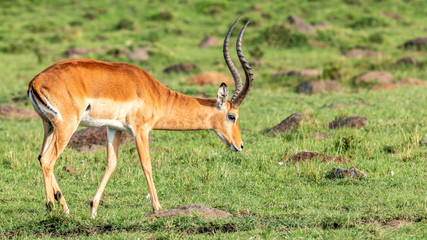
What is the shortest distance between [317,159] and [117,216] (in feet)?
9.42

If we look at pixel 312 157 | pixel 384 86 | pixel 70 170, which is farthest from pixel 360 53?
pixel 70 170

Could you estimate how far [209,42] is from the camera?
22.2 meters

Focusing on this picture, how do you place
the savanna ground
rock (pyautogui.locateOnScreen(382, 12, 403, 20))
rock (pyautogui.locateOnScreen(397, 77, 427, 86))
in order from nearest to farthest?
the savanna ground
rock (pyautogui.locateOnScreen(397, 77, 427, 86))
rock (pyautogui.locateOnScreen(382, 12, 403, 20))

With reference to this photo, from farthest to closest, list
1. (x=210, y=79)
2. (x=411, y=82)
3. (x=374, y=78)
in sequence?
(x=210, y=79)
(x=374, y=78)
(x=411, y=82)

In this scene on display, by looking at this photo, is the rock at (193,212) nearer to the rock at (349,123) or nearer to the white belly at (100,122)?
the white belly at (100,122)

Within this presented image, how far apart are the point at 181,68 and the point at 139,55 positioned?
2.50 metres

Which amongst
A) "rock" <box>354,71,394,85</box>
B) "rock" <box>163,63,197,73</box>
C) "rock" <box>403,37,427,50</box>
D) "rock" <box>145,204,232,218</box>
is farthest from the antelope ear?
"rock" <box>403,37,427,50</box>

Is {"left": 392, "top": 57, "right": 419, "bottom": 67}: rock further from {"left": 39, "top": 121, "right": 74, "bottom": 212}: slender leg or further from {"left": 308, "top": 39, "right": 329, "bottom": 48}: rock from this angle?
{"left": 39, "top": 121, "right": 74, "bottom": 212}: slender leg

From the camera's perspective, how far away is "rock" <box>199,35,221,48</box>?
2214cm

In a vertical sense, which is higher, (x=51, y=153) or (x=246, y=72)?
(x=246, y=72)

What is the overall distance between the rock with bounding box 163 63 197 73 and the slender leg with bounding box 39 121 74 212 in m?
12.4

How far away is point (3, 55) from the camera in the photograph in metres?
21.3

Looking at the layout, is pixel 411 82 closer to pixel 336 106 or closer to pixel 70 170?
pixel 336 106

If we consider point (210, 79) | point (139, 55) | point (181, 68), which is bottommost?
point (139, 55)
